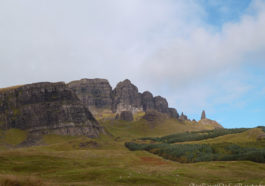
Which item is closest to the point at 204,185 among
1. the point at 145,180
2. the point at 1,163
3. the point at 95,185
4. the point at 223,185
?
the point at 223,185

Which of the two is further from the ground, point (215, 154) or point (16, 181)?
point (16, 181)

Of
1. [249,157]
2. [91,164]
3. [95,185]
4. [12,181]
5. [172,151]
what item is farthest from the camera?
[172,151]

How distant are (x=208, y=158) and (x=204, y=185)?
89498 millimetres

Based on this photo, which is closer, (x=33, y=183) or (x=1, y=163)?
(x=33, y=183)

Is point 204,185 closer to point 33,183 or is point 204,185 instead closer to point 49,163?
point 33,183

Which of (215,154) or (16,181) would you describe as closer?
(16,181)

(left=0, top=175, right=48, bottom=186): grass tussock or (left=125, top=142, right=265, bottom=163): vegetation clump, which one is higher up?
(left=0, top=175, right=48, bottom=186): grass tussock

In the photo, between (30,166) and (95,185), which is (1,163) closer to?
(30,166)

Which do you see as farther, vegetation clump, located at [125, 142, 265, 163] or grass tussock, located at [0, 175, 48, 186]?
vegetation clump, located at [125, 142, 265, 163]

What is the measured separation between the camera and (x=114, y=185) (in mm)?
44781

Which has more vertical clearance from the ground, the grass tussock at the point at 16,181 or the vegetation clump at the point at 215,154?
the grass tussock at the point at 16,181

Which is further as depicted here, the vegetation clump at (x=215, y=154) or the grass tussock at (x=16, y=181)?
the vegetation clump at (x=215, y=154)

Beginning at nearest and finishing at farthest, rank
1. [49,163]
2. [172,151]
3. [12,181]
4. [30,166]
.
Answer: [12,181] < [30,166] < [49,163] < [172,151]

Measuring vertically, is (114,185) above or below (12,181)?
below
